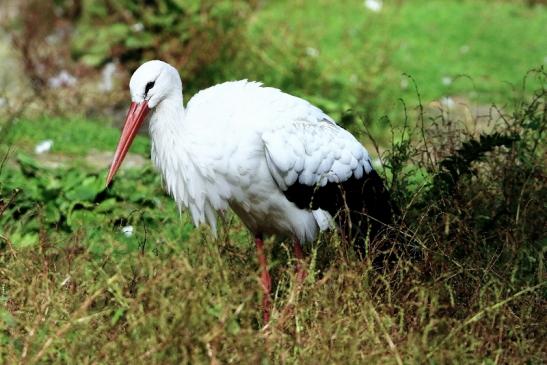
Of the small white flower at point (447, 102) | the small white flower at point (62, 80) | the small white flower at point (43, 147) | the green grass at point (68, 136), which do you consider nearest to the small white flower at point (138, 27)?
the small white flower at point (62, 80)

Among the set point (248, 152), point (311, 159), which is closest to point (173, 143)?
point (248, 152)

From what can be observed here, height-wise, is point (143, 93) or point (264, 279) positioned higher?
point (143, 93)

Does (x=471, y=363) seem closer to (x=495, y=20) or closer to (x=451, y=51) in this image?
(x=451, y=51)

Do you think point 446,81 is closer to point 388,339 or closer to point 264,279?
point 264,279

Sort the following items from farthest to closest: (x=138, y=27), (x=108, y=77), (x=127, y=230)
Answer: (x=108, y=77) < (x=138, y=27) < (x=127, y=230)

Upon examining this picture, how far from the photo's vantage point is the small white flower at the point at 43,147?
6094 mm

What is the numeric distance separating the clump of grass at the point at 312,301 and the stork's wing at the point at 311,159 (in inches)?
6.3

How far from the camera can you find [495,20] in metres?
9.88

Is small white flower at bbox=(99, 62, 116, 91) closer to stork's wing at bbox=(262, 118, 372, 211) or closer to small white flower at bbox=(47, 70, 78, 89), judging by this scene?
small white flower at bbox=(47, 70, 78, 89)

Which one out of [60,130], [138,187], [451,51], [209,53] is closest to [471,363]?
[138,187]

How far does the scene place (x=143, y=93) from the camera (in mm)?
3795

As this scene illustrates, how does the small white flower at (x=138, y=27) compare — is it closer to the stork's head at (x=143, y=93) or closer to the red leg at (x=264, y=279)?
the red leg at (x=264, y=279)

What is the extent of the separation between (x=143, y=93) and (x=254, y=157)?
448 mm

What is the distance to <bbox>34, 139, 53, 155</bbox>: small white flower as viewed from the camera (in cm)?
609
